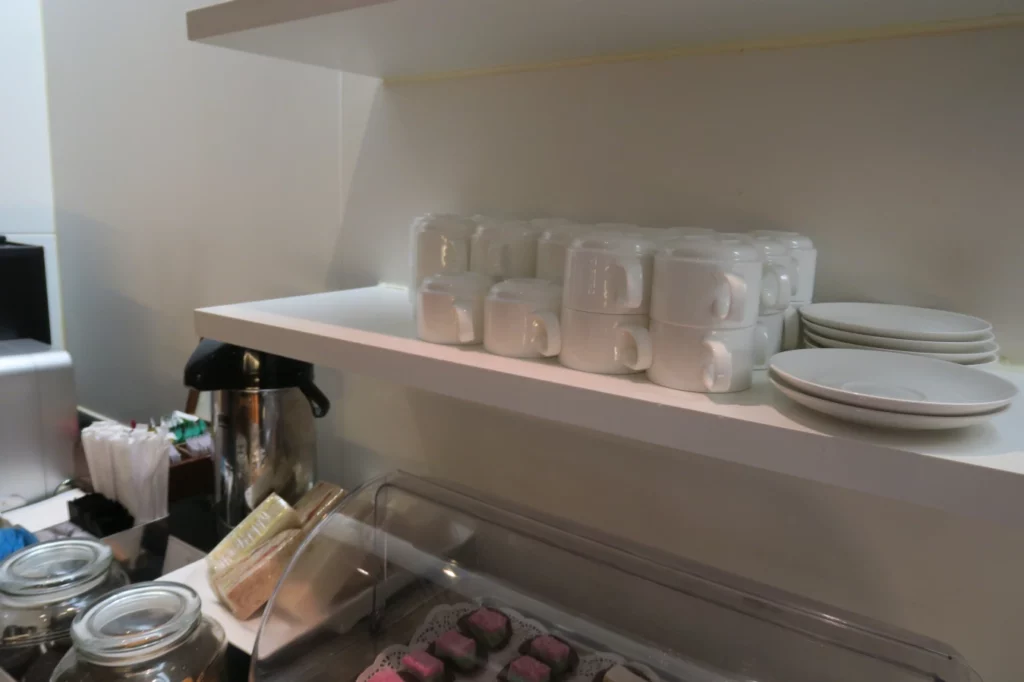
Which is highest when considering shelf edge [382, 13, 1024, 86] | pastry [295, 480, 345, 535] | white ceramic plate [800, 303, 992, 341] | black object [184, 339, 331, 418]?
shelf edge [382, 13, 1024, 86]

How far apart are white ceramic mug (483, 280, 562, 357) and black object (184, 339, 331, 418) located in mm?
506

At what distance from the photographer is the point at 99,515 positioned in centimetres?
112

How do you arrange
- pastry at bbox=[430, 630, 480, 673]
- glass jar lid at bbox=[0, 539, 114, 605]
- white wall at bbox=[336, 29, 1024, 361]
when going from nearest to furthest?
white wall at bbox=[336, 29, 1024, 361] → pastry at bbox=[430, 630, 480, 673] → glass jar lid at bbox=[0, 539, 114, 605]

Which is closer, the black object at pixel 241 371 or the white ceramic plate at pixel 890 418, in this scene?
the white ceramic plate at pixel 890 418

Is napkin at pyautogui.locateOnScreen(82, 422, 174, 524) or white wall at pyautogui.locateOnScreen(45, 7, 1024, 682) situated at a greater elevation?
white wall at pyautogui.locateOnScreen(45, 7, 1024, 682)

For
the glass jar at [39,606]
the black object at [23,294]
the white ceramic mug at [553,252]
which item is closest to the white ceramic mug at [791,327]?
the white ceramic mug at [553,252]

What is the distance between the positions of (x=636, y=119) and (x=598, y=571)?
53 centimetres

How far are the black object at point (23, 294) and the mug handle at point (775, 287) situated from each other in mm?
1497

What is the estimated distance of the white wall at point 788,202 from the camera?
66 cm

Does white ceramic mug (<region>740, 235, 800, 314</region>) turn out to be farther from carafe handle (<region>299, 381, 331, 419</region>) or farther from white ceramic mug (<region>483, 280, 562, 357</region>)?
carafe handle (<region>299, 381, 331, 419</region>)

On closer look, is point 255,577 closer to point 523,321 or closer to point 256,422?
point 256,422

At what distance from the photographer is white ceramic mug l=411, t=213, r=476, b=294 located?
2.55 feet

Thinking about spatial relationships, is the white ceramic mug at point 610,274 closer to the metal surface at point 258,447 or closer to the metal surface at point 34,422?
the metal surface at point 258,447

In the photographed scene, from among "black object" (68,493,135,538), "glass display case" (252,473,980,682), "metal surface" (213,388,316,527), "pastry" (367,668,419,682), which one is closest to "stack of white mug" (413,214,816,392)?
"glass display case" (252,473,980,682)
